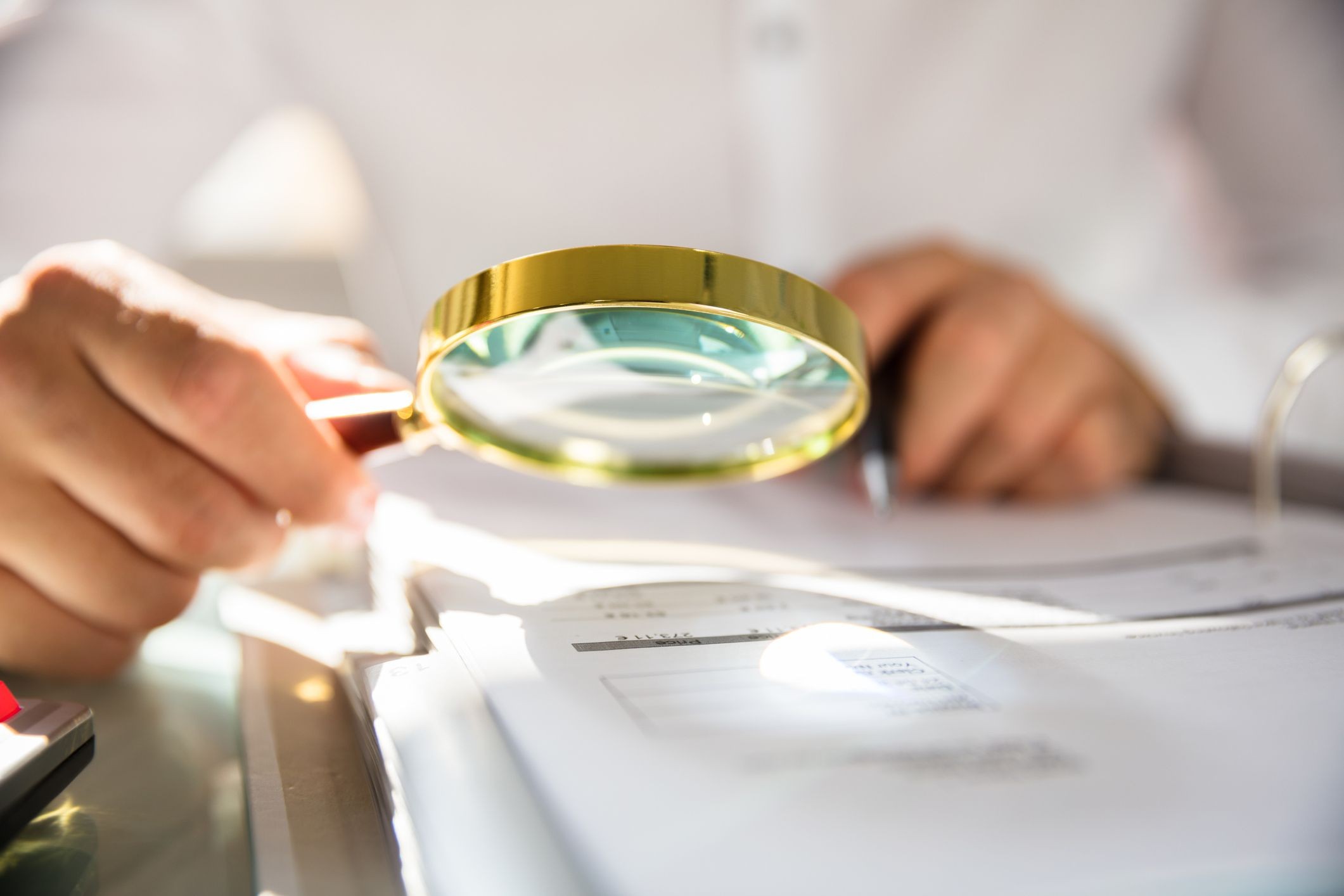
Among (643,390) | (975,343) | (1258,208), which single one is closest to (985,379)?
(975,343)

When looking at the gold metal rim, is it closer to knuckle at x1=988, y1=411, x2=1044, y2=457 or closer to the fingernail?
the fingernail

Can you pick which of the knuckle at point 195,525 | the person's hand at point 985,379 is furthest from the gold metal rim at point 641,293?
the person's hand at point 985,379

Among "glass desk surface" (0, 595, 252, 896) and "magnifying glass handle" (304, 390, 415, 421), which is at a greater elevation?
"magnifying glass handle" (304, 390, 415, 421)

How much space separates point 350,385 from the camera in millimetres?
405

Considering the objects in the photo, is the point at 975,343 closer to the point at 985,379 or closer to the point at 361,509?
the point at 985,379

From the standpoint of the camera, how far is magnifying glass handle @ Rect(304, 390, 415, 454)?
39cm

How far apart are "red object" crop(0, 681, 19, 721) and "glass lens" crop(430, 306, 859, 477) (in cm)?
18

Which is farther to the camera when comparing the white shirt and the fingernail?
the white shirt

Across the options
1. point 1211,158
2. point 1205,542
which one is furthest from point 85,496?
point 1211,158

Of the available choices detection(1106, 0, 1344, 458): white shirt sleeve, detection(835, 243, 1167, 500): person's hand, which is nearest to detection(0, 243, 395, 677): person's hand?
detection(835, 243, 1167, 500): person's hand

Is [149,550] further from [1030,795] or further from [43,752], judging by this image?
[1030,795]

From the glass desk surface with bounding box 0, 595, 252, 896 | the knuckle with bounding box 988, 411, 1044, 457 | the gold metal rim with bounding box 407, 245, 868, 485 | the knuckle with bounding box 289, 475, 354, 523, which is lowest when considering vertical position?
the knuckle with bounding box 988, 411, 1044, 457

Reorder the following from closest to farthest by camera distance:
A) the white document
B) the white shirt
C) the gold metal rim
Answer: the white document → the gold metal rim → the white shirt

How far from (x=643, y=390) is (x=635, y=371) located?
2 centimetres
